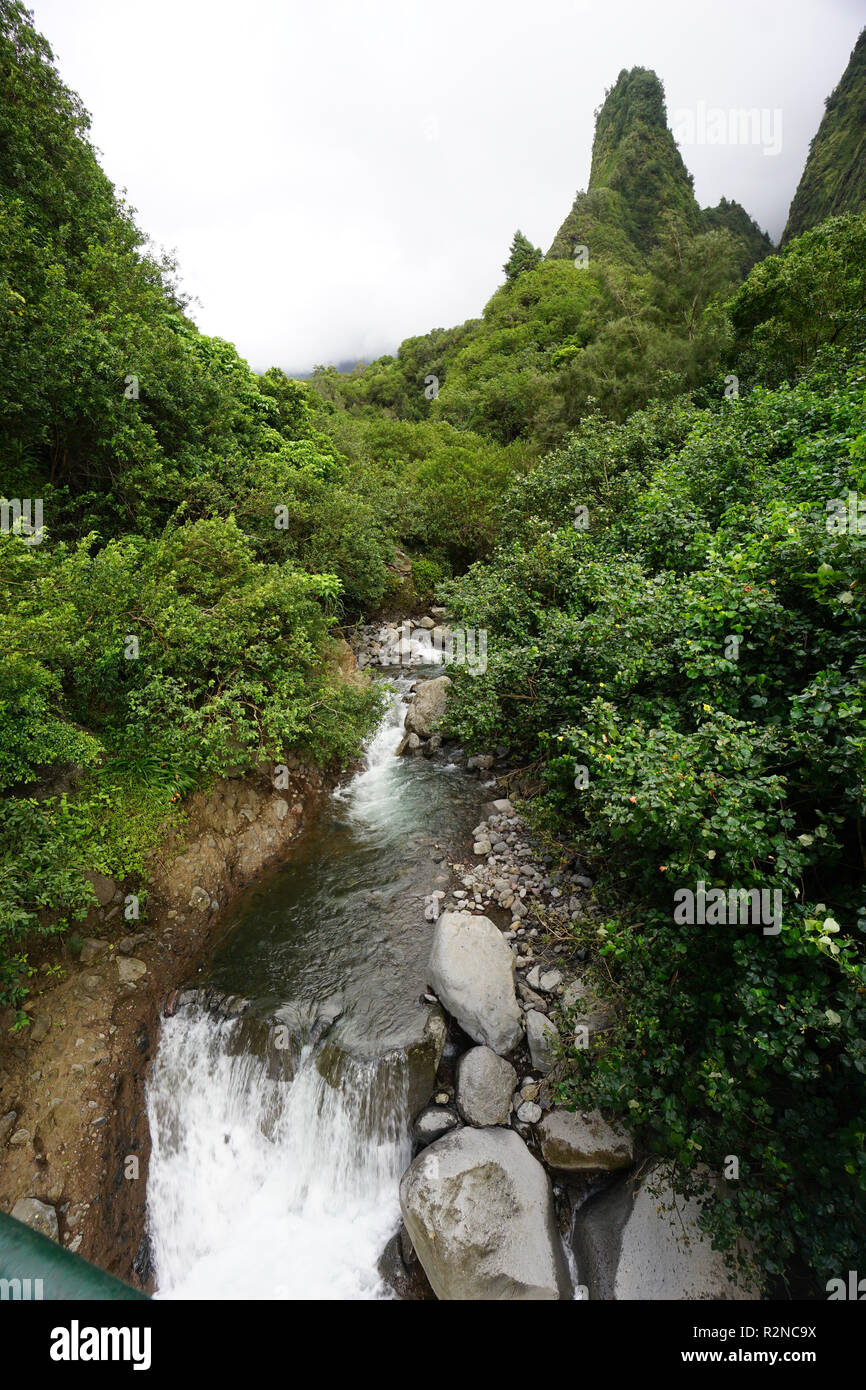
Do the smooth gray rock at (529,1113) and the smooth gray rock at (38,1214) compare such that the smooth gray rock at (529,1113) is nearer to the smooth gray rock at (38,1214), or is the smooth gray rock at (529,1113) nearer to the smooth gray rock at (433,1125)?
the smooth gray rock at (433,1125)

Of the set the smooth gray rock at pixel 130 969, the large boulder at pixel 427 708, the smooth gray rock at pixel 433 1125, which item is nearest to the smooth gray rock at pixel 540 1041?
the smooth gray rock at pixel 433 1125

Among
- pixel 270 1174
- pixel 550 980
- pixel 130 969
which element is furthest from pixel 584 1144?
pixel 130 969

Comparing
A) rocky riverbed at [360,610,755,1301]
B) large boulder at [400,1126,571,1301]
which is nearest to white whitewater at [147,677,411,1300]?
rocky riverbed at [360,610,755,1301]

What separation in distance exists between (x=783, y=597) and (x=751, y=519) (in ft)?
6.61

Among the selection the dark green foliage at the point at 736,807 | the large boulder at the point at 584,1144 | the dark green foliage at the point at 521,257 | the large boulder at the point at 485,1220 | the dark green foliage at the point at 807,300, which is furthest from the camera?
the dark green foliage at the point at 521,257

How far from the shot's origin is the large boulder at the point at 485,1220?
5152mm

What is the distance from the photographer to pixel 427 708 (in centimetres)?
1366

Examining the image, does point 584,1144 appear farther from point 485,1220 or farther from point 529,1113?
point 485,1220

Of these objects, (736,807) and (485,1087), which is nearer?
(736,807)

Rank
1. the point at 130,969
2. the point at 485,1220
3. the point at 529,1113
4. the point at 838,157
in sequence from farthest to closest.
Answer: the point at 838,157
the point at 130,969
the point at 529,1113
the point at 485,1220

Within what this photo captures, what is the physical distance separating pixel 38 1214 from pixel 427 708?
10.3 m

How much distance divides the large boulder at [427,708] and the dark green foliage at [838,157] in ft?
195

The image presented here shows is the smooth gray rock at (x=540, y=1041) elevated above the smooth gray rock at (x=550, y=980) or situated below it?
below

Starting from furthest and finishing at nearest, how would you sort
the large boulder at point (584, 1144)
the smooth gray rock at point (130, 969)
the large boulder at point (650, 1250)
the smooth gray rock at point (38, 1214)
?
the smooth gray rock at point (130, 969) < the smooth gray rock at point (38, 1214) < the large boulder at point (584, 1144) < the large boulder at point (650, 1250)
